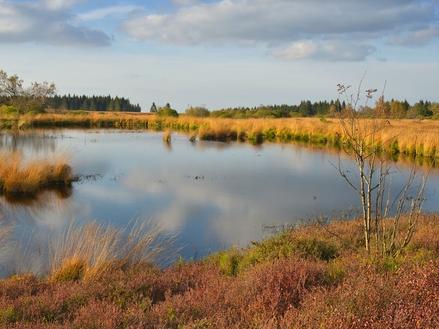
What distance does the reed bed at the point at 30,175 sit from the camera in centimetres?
1376

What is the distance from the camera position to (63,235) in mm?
9180

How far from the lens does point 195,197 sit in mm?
13922

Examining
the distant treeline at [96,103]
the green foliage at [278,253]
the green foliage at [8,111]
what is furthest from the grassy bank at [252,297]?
the distant treeline at [96,103]

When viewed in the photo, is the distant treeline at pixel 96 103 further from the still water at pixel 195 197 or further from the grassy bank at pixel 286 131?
the still water at pixel 195 197

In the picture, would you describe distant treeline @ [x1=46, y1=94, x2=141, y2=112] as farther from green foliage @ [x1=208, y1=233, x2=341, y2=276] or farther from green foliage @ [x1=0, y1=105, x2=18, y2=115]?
green foliage @ [x1=208, y1=233, x2=341, y2=276]

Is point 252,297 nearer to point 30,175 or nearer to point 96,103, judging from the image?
point 30,175

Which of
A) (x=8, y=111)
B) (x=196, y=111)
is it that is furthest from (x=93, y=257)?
(x=196, y=111)

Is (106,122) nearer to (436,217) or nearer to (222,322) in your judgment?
(436,217)

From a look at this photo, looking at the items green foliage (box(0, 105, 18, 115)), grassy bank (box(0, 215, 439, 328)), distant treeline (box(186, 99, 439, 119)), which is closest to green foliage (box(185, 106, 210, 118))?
distant treeline (box(186, 99, 439, 119))

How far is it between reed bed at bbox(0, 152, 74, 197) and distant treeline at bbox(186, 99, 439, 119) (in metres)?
8.54

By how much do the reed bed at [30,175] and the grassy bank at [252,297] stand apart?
7957mm

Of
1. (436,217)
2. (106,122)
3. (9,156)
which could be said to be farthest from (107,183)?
(106,122)

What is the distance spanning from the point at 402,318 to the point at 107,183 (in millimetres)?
13567

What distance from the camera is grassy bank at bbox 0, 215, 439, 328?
3.68m
